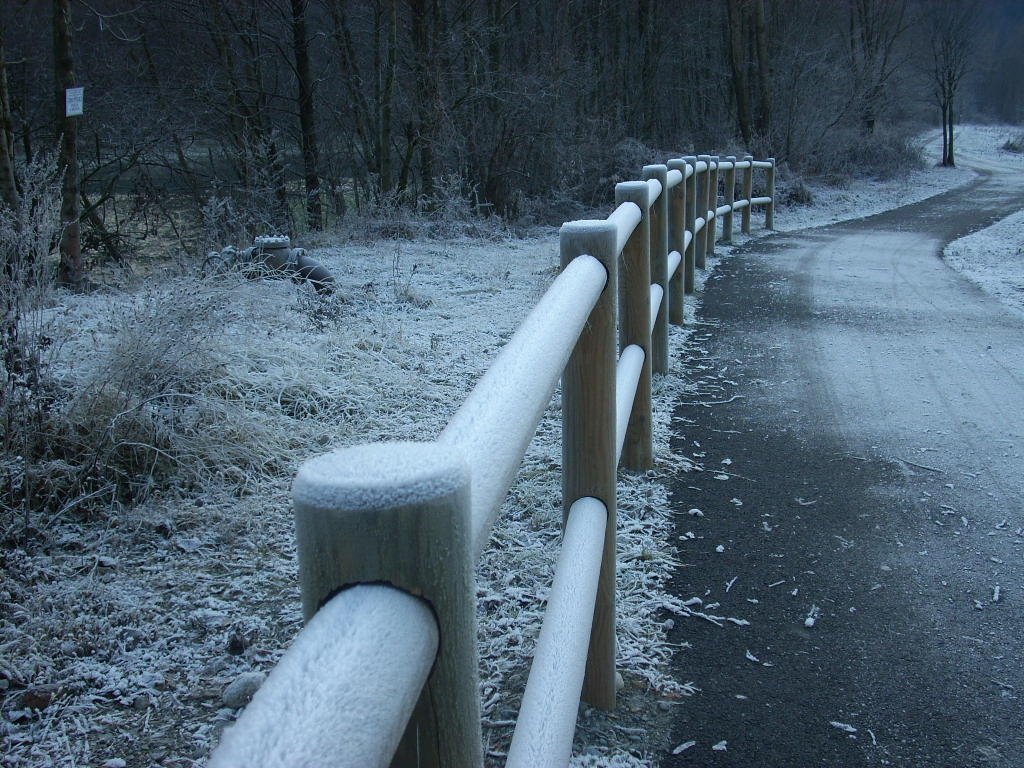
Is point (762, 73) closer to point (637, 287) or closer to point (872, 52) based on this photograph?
point (872, 52)

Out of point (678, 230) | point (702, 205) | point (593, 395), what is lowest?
Answer: point (593, 395)

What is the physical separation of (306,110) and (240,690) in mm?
14510

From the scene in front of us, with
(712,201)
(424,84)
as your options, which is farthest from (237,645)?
(424,84)

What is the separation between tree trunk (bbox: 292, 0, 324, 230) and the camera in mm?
15055

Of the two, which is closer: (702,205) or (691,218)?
(691,218)

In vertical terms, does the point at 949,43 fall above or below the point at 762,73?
above

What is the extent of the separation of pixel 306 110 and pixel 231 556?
1366 centimetres

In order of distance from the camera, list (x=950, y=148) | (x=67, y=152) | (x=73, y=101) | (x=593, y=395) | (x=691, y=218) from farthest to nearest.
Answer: (x=950, y=148) < (x=67, y=152) < (x=73, y=101) < (x=691, y=218) < (x=593, y=395)

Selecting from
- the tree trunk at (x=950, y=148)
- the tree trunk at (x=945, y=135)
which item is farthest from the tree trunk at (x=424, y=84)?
the tree trunk at (x=945, y=135)

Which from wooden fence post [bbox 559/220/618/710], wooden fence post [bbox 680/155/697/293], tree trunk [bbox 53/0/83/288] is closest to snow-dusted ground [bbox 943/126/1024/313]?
wooden fence post [bbox 680/155/697/293]

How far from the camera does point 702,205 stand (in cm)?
914

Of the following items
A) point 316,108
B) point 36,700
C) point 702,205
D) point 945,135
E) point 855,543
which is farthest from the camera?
point 945,135

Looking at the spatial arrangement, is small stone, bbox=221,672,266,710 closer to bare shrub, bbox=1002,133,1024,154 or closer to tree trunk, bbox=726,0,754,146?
tree trunk, bbox=726,0,754,146

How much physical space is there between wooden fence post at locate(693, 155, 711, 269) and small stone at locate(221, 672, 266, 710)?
6497 mm
